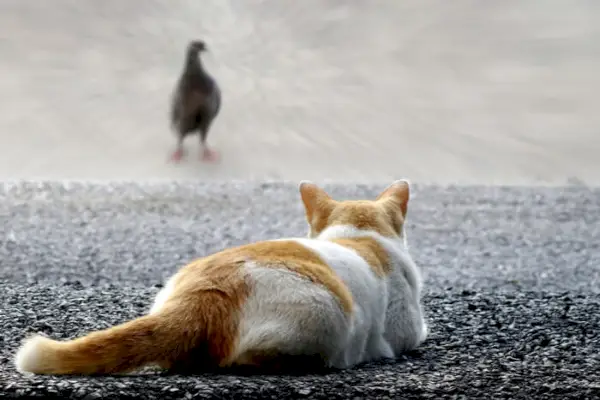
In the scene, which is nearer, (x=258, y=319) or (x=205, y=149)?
(x=258, y=319)

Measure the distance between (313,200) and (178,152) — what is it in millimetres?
3498

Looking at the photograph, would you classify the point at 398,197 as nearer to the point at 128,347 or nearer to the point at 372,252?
the point at 372,252

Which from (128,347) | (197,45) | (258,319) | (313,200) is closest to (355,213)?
(313,200)

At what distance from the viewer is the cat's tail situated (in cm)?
106

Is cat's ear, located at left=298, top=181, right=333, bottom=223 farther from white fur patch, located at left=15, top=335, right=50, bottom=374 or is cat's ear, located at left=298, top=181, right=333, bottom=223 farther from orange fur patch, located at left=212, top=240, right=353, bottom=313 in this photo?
white fur patch, located at left=15, top=335, right=50, bottom=374

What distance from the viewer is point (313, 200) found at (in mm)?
1580

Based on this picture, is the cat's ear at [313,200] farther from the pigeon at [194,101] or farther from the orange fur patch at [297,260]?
the pigeon at [194,101]

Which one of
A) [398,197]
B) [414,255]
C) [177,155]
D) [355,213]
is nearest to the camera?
[355,213]

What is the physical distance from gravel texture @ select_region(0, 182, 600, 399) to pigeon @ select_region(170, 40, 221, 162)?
23.8 inches

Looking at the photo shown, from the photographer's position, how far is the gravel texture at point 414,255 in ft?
3.53

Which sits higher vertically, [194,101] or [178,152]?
[194,101]

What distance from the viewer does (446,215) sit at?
3.71 m

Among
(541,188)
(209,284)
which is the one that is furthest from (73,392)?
(541,188)

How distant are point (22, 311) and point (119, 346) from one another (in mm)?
716
